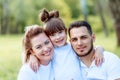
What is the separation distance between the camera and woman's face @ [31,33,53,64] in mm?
3438

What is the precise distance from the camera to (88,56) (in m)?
3.58

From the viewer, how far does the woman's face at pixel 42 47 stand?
3438mm

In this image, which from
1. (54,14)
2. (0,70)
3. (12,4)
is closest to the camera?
(54,14)

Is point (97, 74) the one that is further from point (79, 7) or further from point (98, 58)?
point (79, 7)

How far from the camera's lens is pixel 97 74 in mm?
3480

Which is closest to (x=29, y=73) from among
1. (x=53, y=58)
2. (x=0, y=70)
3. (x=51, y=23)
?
(x=53, y=58)

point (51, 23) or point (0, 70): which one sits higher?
point (51, 23)

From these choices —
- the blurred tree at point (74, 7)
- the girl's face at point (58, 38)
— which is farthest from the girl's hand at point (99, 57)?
the blurred tree at point (74, 7)

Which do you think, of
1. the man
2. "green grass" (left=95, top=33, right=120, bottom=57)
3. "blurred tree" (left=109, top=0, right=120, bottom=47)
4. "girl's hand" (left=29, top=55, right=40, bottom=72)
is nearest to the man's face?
the man

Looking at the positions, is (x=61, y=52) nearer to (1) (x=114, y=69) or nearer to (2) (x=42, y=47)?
(2) (x=42, y=47)

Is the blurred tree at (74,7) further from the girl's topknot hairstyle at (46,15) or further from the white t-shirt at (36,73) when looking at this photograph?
the white t-shirt at (36,73)

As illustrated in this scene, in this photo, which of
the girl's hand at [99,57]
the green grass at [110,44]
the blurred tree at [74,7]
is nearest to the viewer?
the girl's hand at [99,57]

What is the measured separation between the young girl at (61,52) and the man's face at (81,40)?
7 cm

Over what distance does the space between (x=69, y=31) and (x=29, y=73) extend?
52cm
